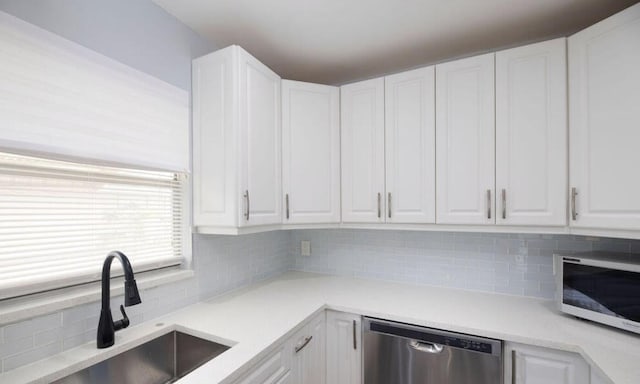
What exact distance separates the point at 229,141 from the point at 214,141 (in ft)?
0.35

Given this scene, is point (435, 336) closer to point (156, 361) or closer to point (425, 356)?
point (425, 356)

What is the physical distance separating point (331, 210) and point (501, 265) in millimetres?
1137

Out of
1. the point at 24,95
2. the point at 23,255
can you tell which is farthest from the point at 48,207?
the point at 24,95

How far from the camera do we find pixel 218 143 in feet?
5.18

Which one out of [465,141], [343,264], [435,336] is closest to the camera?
[435,336]

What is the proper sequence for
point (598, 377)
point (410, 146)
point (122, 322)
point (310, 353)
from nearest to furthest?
point (598, 377) → point (122, 322) → point (310, 353) → point (410, 146)

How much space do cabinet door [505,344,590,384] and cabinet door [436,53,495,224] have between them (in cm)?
64

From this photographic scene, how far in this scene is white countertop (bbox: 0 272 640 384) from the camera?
3.45 feet

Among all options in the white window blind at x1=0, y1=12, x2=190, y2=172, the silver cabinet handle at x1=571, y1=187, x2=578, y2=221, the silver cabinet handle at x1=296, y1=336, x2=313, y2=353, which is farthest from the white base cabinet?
the silver cabinet handle at x1=571, y1=187, x2=578, y2=221

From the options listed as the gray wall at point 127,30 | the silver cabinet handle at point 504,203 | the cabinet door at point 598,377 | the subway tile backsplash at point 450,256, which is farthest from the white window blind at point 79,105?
the cabinet door at point 598,377

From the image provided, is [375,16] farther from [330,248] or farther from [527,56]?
[330,248]

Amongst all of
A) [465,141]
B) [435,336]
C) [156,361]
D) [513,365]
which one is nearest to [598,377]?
[513,365]

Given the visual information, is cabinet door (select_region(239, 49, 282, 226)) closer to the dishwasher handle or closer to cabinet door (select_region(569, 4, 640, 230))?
the dishwasher handle

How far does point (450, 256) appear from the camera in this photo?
2.01 meters
